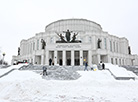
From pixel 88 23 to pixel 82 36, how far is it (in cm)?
1109

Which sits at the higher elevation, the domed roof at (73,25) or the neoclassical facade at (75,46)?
the domed roof at (73,25)

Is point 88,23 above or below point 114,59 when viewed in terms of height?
above

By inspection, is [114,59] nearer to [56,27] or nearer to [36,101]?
[56,27]

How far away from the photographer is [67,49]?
84.8ft

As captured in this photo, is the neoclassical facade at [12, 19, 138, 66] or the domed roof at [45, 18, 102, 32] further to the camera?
the domed roof at [45, 18, 102, 32]

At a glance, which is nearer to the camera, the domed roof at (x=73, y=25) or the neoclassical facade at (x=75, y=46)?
the neoclassical facade at (x=75, y=46)

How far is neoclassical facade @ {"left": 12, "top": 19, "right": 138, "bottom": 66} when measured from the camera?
26.6m

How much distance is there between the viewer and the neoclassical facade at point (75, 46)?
26641 millimetres

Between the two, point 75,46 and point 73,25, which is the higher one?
point 73,25

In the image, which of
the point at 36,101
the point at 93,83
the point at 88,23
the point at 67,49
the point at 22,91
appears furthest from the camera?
the point at 88,23

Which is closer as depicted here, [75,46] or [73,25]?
[75,46]

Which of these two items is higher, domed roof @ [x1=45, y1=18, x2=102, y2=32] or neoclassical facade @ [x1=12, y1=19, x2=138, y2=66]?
domed roof @ [x1=45, y1=18, x2=102, y2=32]

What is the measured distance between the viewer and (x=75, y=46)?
25906mm

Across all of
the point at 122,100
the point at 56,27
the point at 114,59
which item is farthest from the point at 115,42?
the point at 122,100
